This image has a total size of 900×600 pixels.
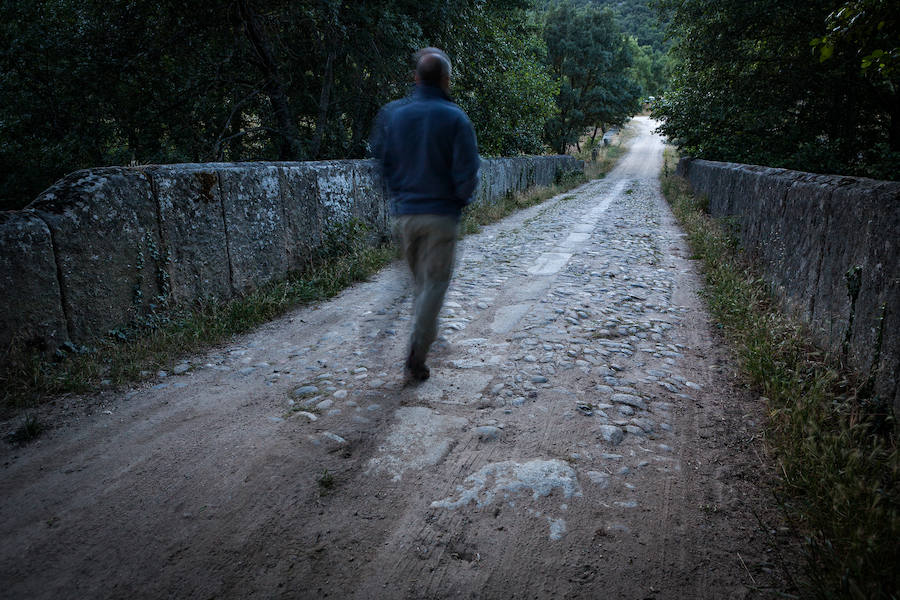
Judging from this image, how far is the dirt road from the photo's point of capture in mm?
1872

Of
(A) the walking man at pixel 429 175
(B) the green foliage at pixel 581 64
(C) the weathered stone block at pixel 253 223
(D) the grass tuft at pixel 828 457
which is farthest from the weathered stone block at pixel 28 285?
(B) the green foliage at pixel 581 64

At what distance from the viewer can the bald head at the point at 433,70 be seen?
3.20m

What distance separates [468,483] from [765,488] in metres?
1.41

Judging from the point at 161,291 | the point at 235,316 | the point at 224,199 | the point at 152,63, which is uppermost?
the point at 152,63

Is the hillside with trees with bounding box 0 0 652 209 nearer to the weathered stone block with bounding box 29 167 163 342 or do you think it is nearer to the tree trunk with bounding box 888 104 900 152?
the weathered stone block with bounding box 29 167 163 342

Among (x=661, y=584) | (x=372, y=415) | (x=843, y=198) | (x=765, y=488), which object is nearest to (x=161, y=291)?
(x=372, y=415)

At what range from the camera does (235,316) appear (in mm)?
4578

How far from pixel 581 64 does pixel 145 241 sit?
1494 inches

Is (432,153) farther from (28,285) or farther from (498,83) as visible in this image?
(498,83)

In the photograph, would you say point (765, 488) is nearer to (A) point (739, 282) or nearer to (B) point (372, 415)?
(B) point (372, 415)

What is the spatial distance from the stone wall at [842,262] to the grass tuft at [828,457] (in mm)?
169

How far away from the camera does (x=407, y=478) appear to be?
2416 millimetres

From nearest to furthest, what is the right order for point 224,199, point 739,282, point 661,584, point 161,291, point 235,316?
point 661,584, point 161,291, point 235,316, point 224,199, point 739,282

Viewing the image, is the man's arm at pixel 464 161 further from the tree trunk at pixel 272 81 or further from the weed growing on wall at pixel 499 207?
the tree trunk at pixel 272 81
